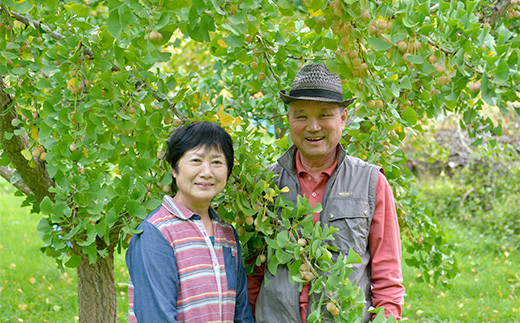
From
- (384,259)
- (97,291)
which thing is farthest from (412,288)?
(384,259)

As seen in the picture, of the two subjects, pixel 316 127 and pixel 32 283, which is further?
pixel 32 283

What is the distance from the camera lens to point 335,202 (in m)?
2.17

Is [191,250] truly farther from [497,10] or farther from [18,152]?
[497,10]

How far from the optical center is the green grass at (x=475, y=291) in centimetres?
504

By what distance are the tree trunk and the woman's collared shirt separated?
1.50 meters

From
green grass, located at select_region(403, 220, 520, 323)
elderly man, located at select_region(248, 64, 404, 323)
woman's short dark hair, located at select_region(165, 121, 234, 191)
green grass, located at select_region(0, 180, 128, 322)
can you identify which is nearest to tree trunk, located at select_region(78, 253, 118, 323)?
green grass, located at select_region(0, 180, 128, 322)

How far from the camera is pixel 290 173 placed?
7.61ft

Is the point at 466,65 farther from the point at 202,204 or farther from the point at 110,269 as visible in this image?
the point at 110,269

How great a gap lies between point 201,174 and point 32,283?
4.31m

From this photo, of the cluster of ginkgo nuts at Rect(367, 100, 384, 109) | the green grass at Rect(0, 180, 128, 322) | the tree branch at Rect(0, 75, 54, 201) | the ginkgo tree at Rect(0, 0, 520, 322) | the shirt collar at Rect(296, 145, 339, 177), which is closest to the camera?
the ginkgo tree at Rect(0, 0, 520, 322)

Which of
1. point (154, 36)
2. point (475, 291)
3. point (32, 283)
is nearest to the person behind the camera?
point (154, 36)

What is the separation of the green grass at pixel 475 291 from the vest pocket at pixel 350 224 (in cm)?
229

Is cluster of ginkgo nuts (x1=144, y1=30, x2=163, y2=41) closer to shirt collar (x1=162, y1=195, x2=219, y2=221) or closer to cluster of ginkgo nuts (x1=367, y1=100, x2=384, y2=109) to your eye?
shirt collar (x1=162, y1=195, x2=219, y2=221)

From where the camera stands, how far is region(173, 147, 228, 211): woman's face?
78.0 inches
